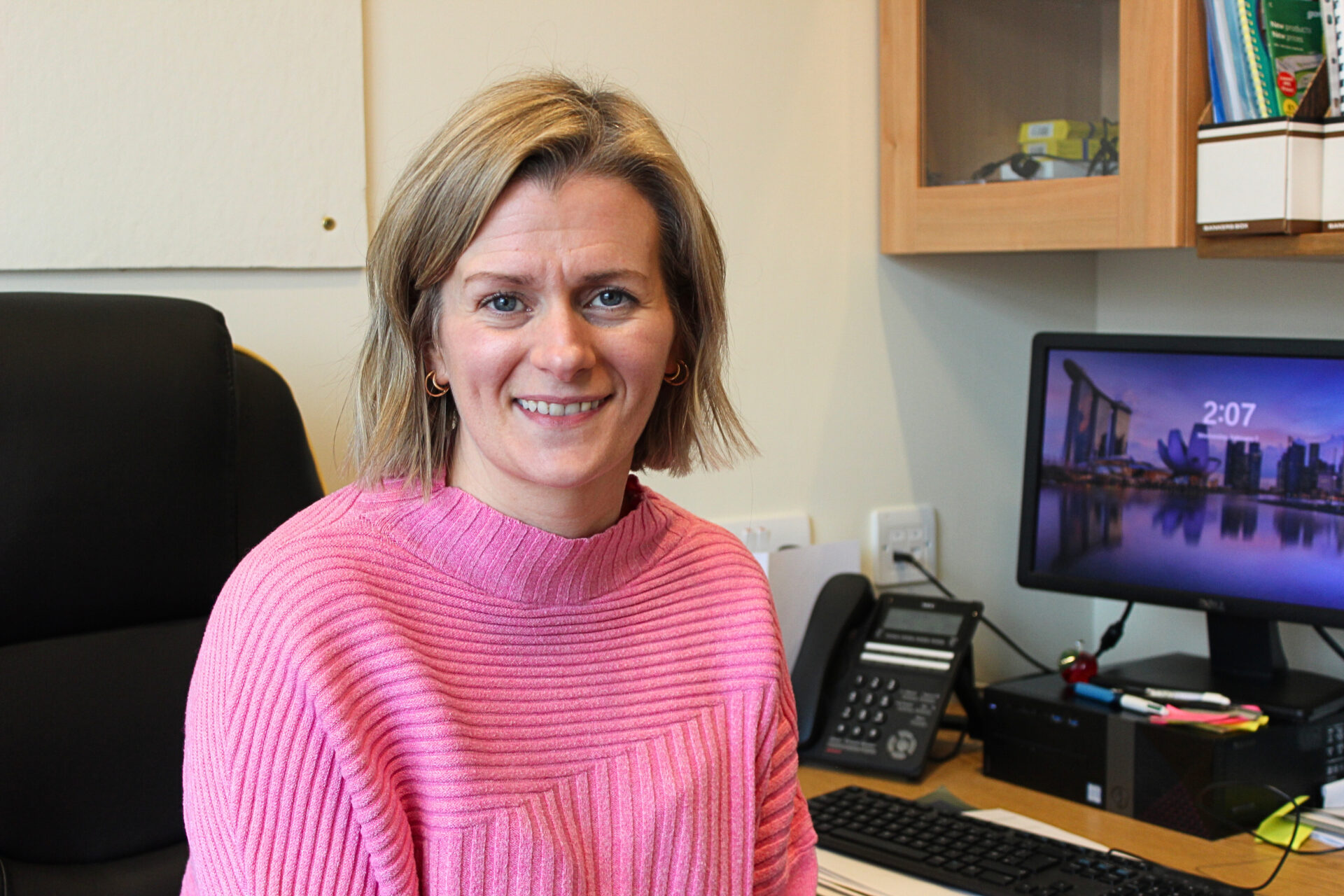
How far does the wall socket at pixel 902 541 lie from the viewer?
1938 millimetres

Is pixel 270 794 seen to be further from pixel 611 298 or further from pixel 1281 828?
pixel 1281 828

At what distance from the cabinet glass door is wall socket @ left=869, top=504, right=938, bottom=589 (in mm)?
493

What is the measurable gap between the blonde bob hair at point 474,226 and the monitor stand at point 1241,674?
826 millimetres

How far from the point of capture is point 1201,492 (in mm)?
1598

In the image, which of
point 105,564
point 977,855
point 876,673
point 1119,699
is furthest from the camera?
point 876,673

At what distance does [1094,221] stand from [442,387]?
96 cm

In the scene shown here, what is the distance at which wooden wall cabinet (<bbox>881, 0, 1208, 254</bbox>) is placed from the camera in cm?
153

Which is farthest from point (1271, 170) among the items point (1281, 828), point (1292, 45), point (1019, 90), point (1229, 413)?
point (1281, 828)

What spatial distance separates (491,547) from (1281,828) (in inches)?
37.8

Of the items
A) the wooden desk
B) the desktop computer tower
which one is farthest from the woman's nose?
the desktop computer tower

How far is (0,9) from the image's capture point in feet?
4.03

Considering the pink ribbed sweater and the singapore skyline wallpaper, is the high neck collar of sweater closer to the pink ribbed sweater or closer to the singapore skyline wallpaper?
the pink ribbed sweater

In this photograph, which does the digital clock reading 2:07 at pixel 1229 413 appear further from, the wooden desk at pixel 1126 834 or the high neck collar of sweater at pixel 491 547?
→ the high neck collar of sweater at pixel 491 547

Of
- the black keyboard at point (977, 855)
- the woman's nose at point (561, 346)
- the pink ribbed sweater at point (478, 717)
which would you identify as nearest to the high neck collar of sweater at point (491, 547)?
the pink ribbed sweater at point (478, 717)
